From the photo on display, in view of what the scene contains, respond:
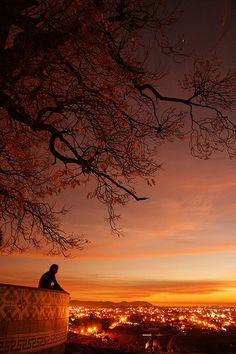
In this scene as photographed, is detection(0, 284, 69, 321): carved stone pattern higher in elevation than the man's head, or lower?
lower

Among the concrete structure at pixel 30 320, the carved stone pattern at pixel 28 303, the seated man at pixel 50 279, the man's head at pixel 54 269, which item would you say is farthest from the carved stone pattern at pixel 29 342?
the man's head at pixel 54 269

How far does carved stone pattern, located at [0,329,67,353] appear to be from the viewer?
6355 millimetres

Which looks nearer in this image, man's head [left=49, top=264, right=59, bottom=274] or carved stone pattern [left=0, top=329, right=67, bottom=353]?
carved stone pattern [left=0, top=329, right=67, bottom=353]

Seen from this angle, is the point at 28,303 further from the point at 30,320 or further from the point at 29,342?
the point at 29,342

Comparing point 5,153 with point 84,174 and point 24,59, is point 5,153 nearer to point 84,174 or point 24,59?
point 84,174

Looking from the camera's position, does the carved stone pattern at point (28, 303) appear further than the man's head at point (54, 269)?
No

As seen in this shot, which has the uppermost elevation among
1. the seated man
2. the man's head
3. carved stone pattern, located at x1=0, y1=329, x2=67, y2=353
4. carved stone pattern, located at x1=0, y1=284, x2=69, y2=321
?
the man's head

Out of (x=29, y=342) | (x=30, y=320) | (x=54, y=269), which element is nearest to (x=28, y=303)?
(x=30, y=320)

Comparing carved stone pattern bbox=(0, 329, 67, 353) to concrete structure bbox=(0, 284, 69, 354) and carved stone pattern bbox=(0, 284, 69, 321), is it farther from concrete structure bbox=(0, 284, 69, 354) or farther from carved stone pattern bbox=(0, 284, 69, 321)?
carved stone pattern bbox=(0, 284, 69, 321)

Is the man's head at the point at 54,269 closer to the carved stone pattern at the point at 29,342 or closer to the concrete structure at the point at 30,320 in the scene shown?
the concrete structure at the point at 30,320

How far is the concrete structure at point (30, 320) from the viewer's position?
21.0 ft

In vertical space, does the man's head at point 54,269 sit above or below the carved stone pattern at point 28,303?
above

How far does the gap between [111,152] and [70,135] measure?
0.77 meters

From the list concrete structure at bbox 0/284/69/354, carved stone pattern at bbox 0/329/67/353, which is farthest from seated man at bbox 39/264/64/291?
carved stone pattern at bbox 0/329/67/353
